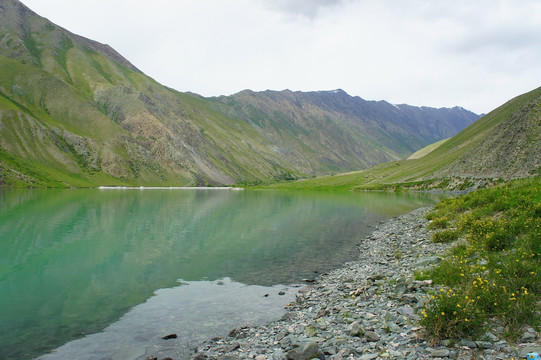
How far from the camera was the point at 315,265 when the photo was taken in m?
28.9

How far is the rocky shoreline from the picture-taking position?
948cm

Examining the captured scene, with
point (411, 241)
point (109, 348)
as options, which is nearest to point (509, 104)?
point (411, 241)

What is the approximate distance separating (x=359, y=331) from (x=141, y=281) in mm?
17311

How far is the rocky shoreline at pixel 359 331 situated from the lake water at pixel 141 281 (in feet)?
6.31

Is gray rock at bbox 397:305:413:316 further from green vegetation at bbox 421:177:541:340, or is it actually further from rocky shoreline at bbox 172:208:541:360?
green vegetation at bbox 421:177:541:340

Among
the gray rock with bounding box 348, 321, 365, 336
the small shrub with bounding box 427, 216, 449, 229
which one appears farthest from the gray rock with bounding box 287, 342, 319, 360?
the small shrub with bounding box 427, 216, 449, 229

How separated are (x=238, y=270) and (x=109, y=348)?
44.4 feet

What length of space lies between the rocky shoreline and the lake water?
1.92 metres

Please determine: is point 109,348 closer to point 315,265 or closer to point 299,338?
point 299,338

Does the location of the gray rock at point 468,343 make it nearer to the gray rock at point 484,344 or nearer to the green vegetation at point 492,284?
the gray rock at point 484,344

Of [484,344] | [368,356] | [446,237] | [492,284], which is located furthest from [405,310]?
[446,237]

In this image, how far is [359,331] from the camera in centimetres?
1255

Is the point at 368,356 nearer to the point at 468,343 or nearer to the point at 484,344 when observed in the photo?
the point at 468,343

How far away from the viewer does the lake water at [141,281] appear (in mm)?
15586
